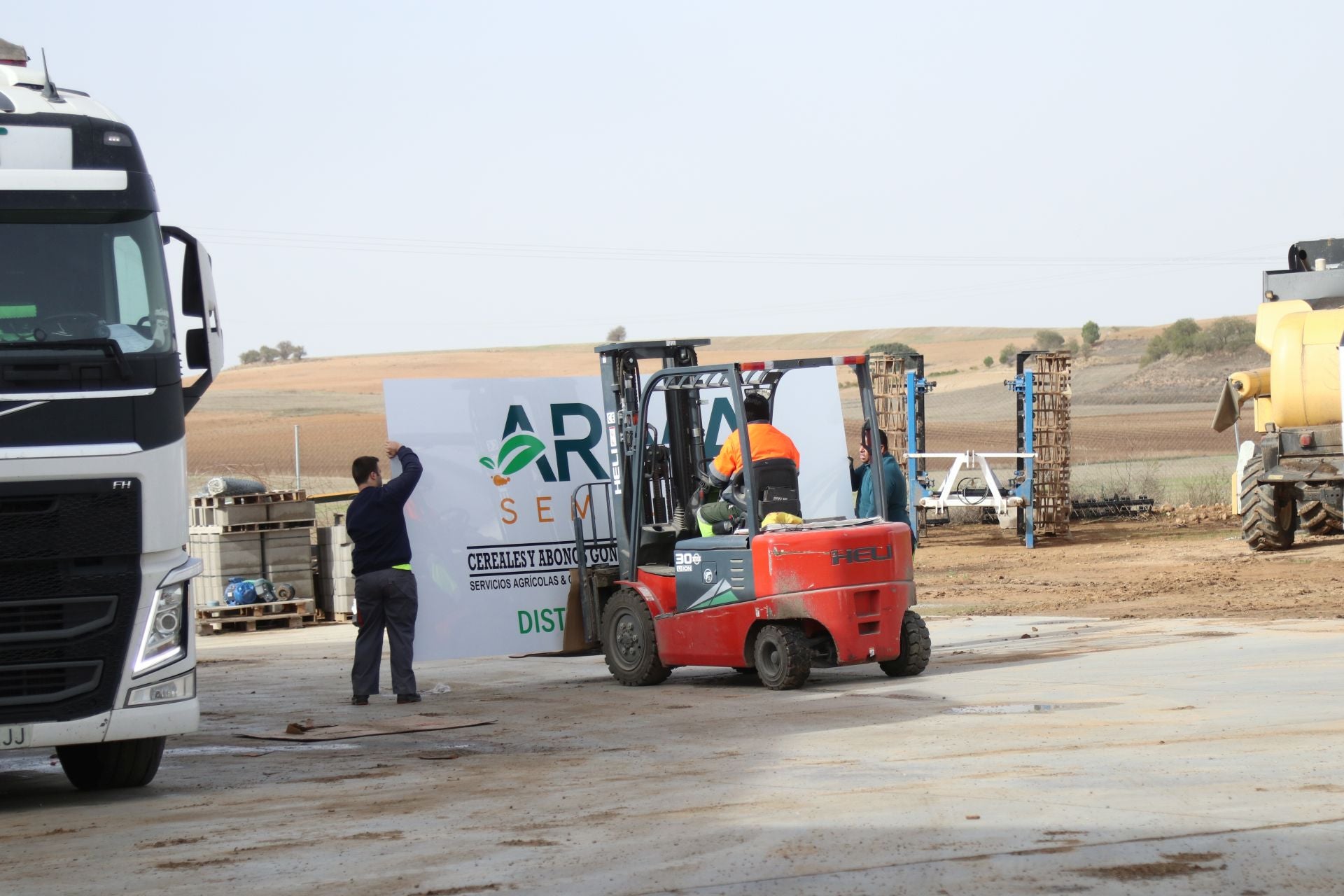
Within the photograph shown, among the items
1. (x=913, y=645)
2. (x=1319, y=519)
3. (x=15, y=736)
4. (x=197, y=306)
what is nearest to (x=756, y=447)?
(x=913, y=645)

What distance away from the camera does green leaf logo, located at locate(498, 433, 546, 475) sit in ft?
43.7

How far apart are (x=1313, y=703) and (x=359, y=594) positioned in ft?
21.8

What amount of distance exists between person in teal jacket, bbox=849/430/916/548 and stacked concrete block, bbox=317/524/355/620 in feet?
28.3

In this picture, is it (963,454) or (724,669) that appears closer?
(724,669)

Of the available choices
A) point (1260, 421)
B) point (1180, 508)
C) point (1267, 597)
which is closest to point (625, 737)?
point (1267, 597)

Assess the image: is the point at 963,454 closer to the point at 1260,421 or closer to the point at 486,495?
the point at 1260,421

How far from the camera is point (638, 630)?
1290cm

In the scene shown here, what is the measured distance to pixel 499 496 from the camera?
43.5ft

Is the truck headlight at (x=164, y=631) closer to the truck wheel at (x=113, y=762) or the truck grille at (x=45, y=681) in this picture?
the truck grille at (x=45, y=681)

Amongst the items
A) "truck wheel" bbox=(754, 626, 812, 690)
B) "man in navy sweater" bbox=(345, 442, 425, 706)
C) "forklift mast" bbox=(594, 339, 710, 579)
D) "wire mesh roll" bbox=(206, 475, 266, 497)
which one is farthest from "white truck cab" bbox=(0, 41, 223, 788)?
"wire mesh roll" bbox=(206, 475, 266, 497)

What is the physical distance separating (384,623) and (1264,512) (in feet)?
44.3

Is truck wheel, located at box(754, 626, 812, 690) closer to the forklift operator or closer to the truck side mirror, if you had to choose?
the forklift operator

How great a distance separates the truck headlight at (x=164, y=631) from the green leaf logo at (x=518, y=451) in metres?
5.11

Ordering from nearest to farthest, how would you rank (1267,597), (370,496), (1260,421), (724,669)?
(370,496) → (724,669) → (1267,597) → (1260,421)
